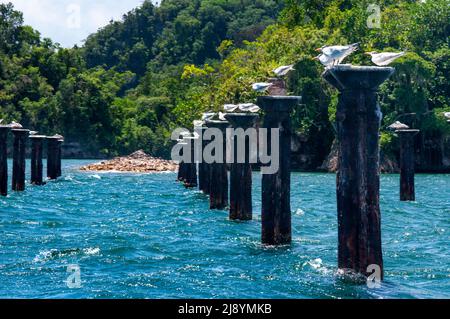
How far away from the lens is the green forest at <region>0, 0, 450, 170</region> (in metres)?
73.4

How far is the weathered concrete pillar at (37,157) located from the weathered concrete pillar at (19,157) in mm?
6193

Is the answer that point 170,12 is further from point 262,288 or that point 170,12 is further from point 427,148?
point 262,288

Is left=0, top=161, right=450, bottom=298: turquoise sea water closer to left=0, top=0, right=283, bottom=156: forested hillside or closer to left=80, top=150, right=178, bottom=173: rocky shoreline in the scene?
left=80, top=150, right=178, bottom=173: rocky shoreline

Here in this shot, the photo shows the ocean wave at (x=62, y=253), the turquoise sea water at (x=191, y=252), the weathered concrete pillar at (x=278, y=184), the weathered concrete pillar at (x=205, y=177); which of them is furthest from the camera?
the weathered concrete pillar at (x=205, y=177)

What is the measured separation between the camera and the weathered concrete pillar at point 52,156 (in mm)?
54219

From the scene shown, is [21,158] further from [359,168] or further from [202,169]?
[359,168]

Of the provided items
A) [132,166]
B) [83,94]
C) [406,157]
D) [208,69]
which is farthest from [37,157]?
[83,94]

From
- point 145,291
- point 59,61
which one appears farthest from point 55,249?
point 59,61

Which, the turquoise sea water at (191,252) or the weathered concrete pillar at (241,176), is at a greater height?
the weathered concrete pillar at (241,176)

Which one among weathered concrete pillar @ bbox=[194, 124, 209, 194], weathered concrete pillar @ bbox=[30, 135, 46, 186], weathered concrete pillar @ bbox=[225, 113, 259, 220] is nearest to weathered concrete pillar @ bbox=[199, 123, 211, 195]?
weathered concrete pillar @ bbox=[194, 124, 209, 194]

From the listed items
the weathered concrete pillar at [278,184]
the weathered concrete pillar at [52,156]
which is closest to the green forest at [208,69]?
the weathered concrete pillar at [52,156]

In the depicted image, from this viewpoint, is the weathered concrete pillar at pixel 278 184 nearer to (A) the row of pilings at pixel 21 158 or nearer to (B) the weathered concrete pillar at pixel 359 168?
(B) the weathered concrete pillar at pixel 359 168

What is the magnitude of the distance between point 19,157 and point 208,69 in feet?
203
